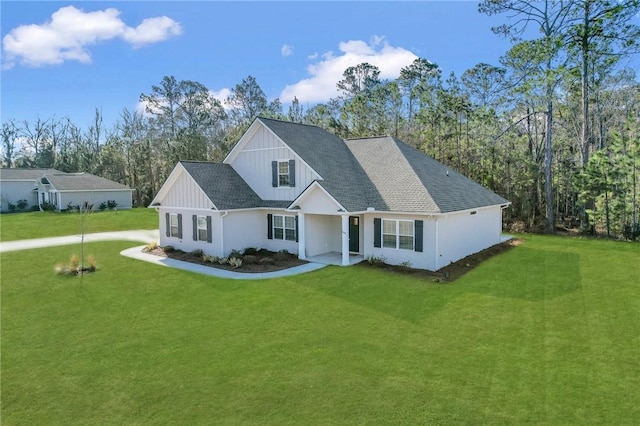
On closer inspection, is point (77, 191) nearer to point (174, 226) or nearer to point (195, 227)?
point (174, 226)

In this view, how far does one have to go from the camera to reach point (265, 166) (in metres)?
19.9

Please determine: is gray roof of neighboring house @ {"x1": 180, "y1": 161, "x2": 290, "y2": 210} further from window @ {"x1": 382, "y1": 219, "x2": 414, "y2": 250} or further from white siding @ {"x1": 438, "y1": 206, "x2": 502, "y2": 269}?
white siding @ {"x1": 438, "y1": 206, "x2": 502, "y2": 269}

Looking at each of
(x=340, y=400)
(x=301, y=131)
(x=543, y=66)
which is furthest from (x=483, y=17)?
(x=340, y=400)

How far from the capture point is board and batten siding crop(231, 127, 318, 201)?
18.5m

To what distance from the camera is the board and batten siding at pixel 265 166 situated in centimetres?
1845

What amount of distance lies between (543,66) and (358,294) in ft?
76.4

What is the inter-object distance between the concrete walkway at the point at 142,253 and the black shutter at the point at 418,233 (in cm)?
385

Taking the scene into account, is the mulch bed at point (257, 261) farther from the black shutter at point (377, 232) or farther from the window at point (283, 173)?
the window at point (283, 173)

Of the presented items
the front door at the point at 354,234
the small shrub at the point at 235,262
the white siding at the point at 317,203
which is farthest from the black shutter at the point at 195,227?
the front door at the point at 354,234

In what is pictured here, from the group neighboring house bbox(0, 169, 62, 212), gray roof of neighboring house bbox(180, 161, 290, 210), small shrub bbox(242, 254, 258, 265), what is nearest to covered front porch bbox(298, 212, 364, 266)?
gray roof of neighboring house bbox(180, 161, 290, 210)

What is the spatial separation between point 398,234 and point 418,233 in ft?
3.01

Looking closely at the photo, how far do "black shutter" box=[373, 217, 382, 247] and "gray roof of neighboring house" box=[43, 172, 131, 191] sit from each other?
1330 inches

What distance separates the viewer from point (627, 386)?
6.97m

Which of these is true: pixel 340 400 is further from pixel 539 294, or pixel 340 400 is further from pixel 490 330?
pixel 539 294
